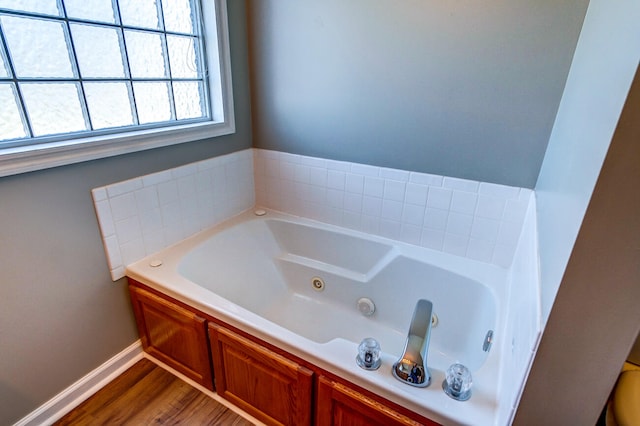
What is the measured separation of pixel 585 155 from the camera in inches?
27.8

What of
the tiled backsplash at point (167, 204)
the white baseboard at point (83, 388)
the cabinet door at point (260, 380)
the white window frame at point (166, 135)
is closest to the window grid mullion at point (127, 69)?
the white window frame at point (166, 135)

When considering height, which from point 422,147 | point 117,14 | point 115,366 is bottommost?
point 115,366

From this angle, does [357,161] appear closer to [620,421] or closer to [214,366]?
[214,366]

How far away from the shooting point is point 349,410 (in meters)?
1.18

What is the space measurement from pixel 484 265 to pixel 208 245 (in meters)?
1.59

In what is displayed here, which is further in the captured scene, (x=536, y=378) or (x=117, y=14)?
(x=117, y=14)

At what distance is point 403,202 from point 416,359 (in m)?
1.02

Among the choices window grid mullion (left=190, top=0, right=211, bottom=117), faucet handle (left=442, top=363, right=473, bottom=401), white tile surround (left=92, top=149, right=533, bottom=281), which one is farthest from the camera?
window grid mullion (left=190, top=0, right=211, bottom=117)

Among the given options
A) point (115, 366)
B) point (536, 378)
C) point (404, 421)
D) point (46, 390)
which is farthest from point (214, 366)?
point (536, 378)

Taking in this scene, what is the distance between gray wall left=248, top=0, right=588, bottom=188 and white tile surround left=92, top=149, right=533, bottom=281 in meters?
0.10

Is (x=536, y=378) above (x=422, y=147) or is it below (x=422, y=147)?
below

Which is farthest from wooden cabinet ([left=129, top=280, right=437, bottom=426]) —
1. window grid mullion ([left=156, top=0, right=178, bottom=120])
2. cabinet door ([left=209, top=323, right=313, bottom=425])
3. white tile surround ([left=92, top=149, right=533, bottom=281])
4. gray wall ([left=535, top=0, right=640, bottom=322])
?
window grid mullion ([left=156, top=0, right=178, bottom=120])

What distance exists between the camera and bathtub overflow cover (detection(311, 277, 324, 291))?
216 centimetres

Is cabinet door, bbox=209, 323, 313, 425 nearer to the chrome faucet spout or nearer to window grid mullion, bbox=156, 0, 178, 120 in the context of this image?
the chrome faucet spout
